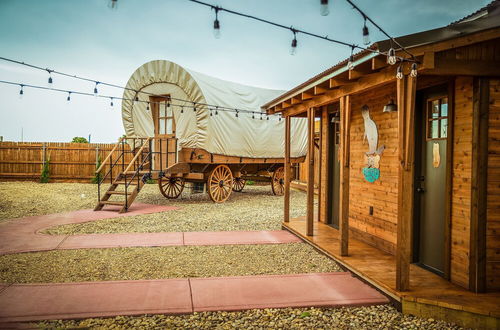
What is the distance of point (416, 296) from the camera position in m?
3.26

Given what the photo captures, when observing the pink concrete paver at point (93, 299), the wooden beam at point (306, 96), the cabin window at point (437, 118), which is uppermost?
the wooden beam at point (306, 96)

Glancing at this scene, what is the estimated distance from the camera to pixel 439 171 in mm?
4004

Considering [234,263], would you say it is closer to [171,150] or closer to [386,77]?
[386,77]

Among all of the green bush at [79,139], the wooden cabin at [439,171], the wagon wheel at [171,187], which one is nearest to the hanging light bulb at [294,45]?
the wooden cabin at [439,171]

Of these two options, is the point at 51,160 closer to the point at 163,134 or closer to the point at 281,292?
the point at 163,134

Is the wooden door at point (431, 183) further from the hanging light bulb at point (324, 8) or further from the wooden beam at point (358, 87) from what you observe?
the hanging light bulb at point (324, 8)

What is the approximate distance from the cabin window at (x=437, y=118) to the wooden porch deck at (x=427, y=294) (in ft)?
5.21

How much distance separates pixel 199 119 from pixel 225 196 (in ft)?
9.05

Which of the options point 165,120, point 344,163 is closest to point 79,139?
point 165,120

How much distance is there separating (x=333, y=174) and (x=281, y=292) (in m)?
3.47

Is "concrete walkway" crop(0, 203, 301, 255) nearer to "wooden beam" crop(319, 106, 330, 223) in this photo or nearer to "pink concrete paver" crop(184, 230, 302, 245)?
"pink concrete paver" crop(184, 230, 302, 245)

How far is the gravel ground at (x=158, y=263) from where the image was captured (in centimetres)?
413

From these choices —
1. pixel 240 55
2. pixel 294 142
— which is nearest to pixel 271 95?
pixel 294 142

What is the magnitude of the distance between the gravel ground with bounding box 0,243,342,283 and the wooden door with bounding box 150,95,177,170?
4.51m
